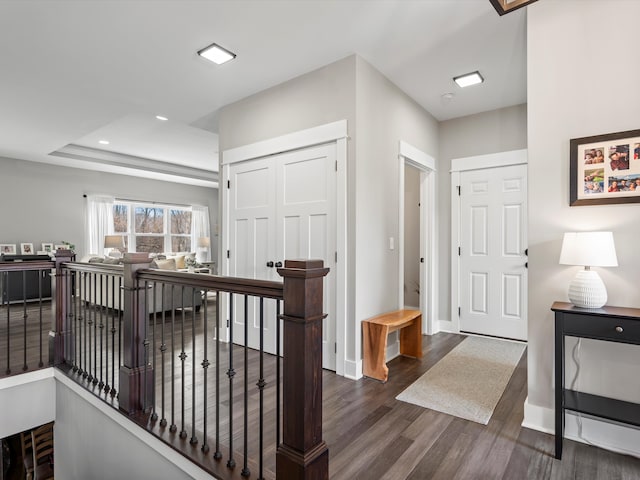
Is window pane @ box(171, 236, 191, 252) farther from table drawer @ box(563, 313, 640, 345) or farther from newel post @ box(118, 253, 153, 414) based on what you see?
table drawer @ box(563, 313, 640, 345)

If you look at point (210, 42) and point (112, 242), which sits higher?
point (210, 42)

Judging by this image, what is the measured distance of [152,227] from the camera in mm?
8031

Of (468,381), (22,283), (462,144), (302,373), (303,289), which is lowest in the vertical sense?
(468,381)

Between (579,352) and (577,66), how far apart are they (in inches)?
64.5

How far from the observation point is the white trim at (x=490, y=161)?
3.94m

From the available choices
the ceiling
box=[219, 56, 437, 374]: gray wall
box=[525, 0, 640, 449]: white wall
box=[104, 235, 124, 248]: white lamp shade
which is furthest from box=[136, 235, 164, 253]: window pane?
box=[525, 0, 640, 449]: white wall

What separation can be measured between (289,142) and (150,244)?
5920 mm

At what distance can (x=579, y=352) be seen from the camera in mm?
2029

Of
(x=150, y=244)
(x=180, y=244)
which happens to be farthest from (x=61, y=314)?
(x=180, y=244)

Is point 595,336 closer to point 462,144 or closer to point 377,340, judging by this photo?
point 377,340

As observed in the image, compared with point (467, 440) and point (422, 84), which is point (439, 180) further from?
point (467, 440)

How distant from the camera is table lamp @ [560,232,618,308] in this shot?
1803 millimetres

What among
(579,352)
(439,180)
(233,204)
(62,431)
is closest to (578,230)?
(579,352)

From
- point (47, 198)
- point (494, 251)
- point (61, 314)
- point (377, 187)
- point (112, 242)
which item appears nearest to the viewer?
point (61, 314)
